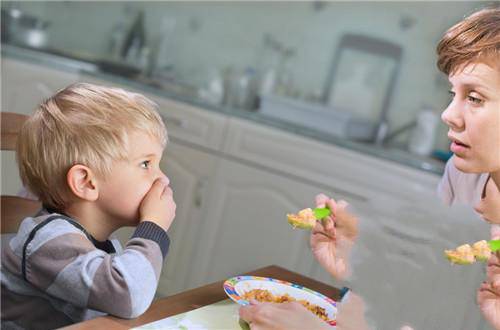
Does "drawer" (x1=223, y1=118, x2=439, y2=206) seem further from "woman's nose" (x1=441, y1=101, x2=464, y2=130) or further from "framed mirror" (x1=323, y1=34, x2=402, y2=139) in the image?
"woman's nose" (x1=441, y1=101, x2=464, y2=130)

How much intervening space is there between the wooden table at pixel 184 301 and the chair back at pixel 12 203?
0.60 ft

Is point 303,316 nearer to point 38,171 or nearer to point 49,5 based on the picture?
point 38,171

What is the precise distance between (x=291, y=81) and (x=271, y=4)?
23 cm

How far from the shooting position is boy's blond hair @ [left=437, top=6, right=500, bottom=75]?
0.53 m

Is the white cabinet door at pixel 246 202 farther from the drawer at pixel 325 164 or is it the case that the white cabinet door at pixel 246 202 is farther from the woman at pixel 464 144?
→ the woman at pixel 464 144

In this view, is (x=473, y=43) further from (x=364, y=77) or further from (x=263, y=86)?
(x=263, y=86)

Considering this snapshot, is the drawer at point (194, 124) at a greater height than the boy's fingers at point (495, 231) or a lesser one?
lesser

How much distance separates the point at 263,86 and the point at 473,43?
57.8 inches

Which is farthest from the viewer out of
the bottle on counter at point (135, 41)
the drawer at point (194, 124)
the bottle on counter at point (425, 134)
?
the bottle on counter at point (135, 41)

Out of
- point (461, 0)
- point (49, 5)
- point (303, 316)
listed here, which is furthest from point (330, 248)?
point (49, 5)

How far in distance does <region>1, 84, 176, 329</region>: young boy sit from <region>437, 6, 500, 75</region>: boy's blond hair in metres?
0.23

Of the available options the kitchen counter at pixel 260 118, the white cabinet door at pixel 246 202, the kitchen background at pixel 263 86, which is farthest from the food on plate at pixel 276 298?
the kitchen counter at pixel 260 118

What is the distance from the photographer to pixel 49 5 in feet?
7.45

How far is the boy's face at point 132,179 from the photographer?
56cm
